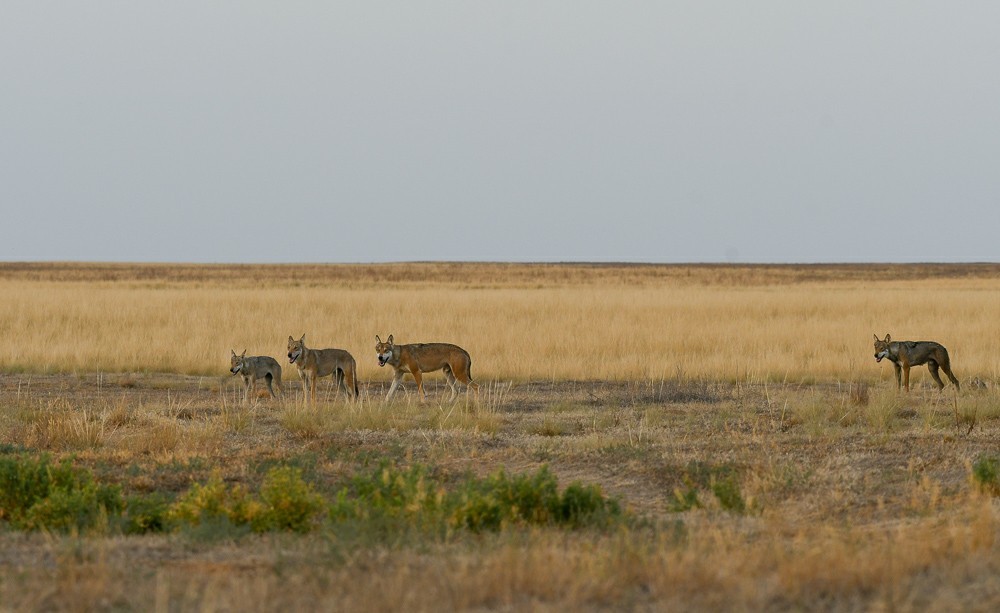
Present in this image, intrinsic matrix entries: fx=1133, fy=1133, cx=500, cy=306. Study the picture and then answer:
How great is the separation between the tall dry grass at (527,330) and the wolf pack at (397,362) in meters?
2.51

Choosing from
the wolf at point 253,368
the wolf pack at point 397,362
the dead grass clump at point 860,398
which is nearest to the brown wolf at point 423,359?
the wolf pack at point 397,362

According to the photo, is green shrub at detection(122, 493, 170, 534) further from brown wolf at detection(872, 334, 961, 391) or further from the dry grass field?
brown wolf at detection(872, 334, 961, 391)

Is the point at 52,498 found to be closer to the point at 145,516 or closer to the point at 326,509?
the point at 145,516

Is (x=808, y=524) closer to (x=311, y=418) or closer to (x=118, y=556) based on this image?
(x=118, y=556)

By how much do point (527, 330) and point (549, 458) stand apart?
1452 centimetres

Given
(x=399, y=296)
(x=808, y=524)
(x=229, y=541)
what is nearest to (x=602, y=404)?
(x=808, y=524)

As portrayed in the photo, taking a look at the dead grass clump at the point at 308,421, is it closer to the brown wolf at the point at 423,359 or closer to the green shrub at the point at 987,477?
the brown wolf at the point at 423,359

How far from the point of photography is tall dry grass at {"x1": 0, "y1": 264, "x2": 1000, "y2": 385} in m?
20.2

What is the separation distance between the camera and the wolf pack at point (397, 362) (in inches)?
610

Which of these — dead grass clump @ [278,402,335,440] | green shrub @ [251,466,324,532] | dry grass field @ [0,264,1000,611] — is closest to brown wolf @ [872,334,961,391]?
dry grass field @ [0,264,1000,611]

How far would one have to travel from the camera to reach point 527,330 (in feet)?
82.6

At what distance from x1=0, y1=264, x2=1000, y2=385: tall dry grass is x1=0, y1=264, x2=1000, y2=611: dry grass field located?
0.42 feet

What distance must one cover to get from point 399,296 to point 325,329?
350 inches

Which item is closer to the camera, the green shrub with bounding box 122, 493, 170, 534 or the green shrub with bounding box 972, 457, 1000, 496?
the green shrub with bounding box 122, 493, 170, 534
